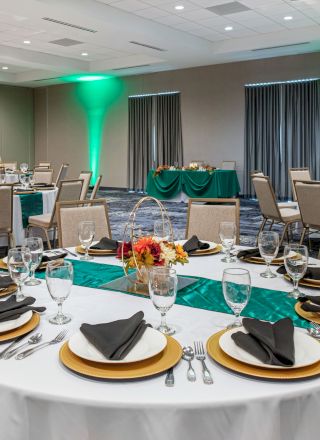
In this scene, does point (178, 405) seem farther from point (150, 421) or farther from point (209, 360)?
point (209, 360)

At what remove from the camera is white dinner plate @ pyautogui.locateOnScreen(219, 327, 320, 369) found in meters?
1.20

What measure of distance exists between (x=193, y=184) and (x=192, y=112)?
3.50 metres

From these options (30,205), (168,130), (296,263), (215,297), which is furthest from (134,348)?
(168,130)

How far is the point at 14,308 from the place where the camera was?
1.55m

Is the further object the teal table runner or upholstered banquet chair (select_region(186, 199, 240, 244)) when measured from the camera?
the teal table runner

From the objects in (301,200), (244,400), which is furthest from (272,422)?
(301,200)

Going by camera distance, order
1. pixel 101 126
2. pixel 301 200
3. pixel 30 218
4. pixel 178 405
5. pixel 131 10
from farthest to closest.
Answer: pixel 101 126 → pixel 131 10 → pixel 30 218 → pixel 301 200 → pixel 178 405

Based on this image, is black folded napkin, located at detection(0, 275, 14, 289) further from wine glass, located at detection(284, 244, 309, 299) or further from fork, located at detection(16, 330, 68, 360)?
wine glass, located at detection(284, 244, 309, 299)

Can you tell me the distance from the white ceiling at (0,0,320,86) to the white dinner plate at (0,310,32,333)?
7.30 meters

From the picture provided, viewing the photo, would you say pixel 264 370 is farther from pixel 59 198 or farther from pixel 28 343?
pixel 59 198

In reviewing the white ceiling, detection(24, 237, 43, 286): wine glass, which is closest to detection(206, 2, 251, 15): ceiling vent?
the white ceiling

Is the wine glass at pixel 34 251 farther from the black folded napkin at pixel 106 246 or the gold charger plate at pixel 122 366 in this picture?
the gold charger plate at pixel 122 366

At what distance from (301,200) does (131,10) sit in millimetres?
5627

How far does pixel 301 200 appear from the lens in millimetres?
4984
